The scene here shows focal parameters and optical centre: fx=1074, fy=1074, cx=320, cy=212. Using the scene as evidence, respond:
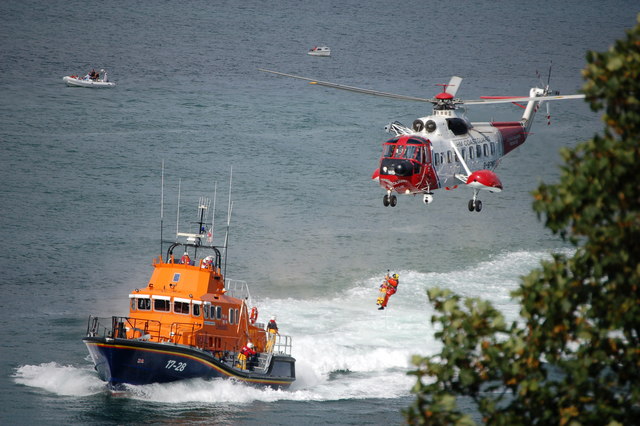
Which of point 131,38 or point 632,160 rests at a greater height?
point 131,38

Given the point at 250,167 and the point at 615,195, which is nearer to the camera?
the point at 615,195

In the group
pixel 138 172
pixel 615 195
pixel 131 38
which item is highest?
pixel 131 38

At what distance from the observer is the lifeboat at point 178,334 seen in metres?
34.2

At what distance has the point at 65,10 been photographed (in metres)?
135

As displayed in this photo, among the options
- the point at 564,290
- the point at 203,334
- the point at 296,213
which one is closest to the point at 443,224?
the point at 296,213

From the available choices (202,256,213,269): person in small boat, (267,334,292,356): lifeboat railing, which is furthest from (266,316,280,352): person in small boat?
(202,256,213,269): person in small boat

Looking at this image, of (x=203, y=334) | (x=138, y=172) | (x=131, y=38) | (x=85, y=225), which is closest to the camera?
(x=203, y=334)

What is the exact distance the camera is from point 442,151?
38.8 meters

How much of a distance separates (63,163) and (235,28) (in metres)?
61.9

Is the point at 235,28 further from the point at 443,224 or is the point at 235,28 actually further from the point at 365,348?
the point at 365,348

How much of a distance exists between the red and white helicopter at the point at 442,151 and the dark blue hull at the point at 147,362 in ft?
27.4

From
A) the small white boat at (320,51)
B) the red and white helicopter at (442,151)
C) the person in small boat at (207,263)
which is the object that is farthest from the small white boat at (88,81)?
the person in small boat at (207,263)

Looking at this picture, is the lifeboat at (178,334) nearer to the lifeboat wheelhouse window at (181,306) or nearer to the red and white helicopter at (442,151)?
the lifeboat wheelhouse window at (181,306)

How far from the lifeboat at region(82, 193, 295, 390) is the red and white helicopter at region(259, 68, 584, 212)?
6.63 m
